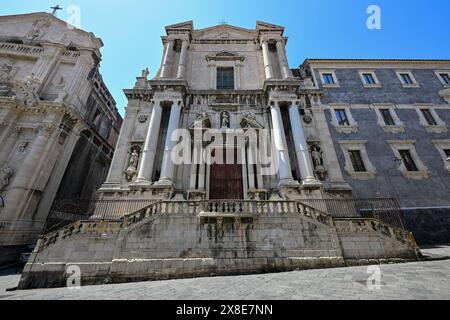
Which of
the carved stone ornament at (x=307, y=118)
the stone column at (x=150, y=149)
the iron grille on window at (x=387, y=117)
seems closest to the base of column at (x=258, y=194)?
the stone column at (x=150, y=149)

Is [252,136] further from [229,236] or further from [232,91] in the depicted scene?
[229,236]

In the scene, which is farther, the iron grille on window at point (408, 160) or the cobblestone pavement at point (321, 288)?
the iron grille on window at point (408, 160)

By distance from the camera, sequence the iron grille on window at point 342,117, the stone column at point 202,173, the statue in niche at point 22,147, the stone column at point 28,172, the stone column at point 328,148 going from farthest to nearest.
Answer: the iron grille on window at point 342,117, the statue in niche at point 22,147, the stone column at point 328,148, the stone column at point 202,173, the stone column at point 28,172

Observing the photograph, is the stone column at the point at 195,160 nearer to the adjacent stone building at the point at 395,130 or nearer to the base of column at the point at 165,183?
the base of column at the point at 165,183

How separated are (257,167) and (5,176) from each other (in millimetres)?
17103

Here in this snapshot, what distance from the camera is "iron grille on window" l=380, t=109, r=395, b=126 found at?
15258 millimetres

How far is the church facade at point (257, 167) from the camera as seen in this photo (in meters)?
7.29

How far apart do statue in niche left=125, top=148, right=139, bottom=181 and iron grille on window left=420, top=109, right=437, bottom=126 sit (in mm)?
23338

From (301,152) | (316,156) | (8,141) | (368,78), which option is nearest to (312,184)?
(301,152)

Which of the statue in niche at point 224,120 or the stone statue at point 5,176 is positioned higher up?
the statue in niche at point 224,120

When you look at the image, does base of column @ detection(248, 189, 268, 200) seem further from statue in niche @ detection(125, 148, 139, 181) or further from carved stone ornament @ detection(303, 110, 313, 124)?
statue in niche @ detection(125, 148, 139, 181)

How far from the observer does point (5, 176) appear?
12.4 meters

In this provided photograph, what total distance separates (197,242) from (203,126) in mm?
8759

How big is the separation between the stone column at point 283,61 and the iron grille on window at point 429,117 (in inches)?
466
